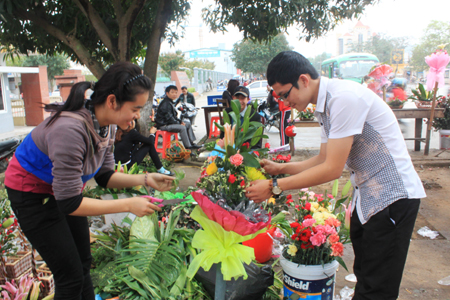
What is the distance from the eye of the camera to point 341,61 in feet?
56.6

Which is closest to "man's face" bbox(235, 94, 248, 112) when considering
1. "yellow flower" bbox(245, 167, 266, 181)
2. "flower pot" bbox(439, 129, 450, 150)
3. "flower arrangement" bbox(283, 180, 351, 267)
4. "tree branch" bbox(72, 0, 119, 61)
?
"tree branch" bbox(72, 0, 119, 61)

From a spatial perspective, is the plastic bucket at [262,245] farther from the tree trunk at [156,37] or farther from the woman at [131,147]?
the tree trunk at [156,37]

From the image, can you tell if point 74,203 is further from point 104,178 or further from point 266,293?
point 266,293

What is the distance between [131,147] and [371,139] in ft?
13.3

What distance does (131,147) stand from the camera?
198 inches

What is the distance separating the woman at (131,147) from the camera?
486 cm

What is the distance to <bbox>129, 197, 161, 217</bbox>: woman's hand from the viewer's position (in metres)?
1.51

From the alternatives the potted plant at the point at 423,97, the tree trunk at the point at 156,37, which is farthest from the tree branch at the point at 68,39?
the potted plant at the point at 423,97

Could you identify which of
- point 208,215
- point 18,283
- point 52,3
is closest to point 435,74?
point 208,215

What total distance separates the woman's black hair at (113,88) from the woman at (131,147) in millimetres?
3280

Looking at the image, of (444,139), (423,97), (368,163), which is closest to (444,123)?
(444,139)

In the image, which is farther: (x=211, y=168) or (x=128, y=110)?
(x=211, y=168)

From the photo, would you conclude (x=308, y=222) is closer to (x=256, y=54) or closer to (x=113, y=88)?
(x=113, y=88)

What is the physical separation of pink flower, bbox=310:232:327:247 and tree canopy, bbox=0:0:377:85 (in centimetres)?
480
